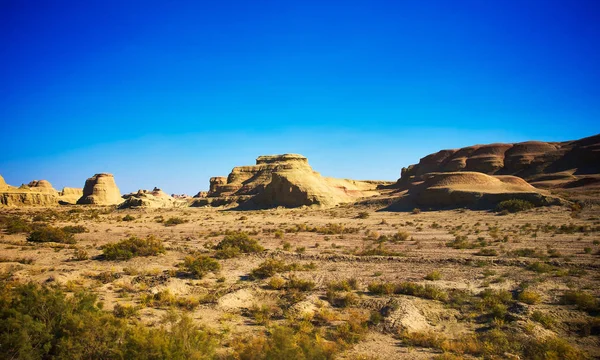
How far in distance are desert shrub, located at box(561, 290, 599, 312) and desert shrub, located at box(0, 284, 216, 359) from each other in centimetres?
852

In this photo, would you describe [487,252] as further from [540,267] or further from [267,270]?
[267,270]

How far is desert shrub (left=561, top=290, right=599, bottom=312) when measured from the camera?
25.0 feet

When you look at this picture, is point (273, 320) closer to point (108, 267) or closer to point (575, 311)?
point (575, 311)

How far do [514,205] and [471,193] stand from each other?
20.1ft

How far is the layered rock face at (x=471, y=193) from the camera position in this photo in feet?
108

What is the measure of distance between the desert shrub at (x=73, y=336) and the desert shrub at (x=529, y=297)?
7757mm

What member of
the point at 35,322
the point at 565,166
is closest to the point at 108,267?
the point at 35,322

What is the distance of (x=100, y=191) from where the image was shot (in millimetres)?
77500

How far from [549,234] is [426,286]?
13.8 metres

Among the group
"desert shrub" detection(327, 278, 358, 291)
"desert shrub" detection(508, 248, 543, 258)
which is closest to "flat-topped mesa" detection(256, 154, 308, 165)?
"desert shrub" detection(508, 248, 543, 258)

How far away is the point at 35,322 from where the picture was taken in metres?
5.36

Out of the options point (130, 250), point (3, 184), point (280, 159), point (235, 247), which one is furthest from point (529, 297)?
point (3, 184)

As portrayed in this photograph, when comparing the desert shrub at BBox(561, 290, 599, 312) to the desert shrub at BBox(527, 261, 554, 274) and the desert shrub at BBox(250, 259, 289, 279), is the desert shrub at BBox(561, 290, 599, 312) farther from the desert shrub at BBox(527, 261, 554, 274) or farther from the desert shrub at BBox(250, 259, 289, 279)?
the desert shrub at BBox(250, 259, 289, 279)

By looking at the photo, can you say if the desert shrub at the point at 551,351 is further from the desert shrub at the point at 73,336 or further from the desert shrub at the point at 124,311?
the desert shrub at the point at 124,311
